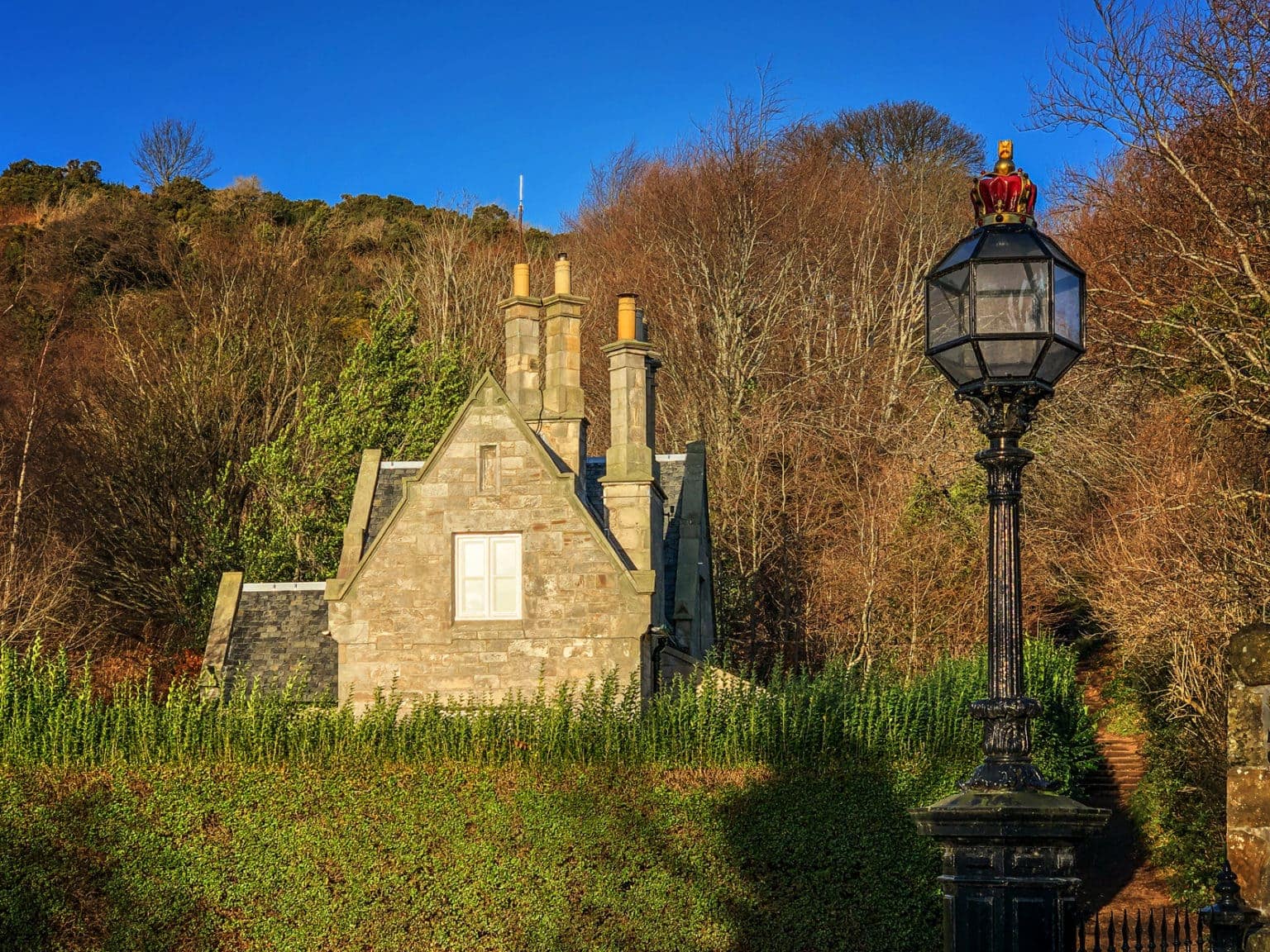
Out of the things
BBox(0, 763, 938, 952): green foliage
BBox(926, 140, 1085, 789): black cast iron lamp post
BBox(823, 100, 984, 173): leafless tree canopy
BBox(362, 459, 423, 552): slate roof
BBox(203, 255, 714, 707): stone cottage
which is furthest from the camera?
BBox(823, 100, 984, 173): leafless tree canopy

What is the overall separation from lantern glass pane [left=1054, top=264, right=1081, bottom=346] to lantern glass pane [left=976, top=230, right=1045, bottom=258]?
0.12 meters

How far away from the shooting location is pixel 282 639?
2253cm

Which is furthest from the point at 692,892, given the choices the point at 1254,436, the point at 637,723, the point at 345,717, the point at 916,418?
the point at 916,418

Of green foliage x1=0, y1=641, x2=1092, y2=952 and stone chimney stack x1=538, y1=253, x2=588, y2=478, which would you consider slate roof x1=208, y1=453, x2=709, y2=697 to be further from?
green foliage x1=0, y1=641, x2=1092, y2=952

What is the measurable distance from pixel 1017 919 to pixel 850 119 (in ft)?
181

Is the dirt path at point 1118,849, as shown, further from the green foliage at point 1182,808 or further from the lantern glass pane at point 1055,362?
the lantern glass pane at point 1055,362

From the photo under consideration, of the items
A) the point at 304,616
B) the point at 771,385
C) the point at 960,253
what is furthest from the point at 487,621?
the point at 771,385

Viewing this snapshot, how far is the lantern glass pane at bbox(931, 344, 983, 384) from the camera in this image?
7051 millimetres

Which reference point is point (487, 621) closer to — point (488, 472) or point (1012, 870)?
point (488, 472)

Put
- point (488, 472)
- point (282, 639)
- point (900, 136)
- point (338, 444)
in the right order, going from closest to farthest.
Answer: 1. point (488, 472)
2. point (282, 639)
3. point (338, 444)
4. point (900, 136)

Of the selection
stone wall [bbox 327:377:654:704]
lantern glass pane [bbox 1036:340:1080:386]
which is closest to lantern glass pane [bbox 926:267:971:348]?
lantern glass pane [bbox 1036:340:1080:386]

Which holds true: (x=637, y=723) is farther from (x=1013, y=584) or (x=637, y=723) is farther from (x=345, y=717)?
(x=1013, y=584)

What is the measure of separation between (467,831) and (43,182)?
53.8 m

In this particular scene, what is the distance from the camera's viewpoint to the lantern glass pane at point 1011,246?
696 cm
